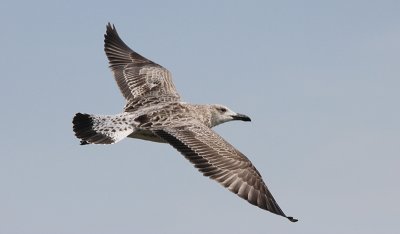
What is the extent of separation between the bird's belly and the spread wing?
30 centimetres

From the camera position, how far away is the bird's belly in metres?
17.4

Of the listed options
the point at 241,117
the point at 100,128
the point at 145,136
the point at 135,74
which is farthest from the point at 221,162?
the point at 135,74

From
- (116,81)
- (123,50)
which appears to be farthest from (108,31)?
(116,81)

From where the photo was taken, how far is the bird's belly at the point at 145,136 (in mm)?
17406

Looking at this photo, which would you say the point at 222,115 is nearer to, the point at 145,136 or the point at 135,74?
the point at 145,136

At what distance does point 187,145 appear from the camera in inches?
647

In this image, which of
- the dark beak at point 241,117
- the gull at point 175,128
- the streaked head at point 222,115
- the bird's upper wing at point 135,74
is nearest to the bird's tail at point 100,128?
the gull at point 175,128

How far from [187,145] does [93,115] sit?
2426mm

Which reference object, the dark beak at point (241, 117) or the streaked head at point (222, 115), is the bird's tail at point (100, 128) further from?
the dark beak at point (241, 117)

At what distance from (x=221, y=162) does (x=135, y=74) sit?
6.11m

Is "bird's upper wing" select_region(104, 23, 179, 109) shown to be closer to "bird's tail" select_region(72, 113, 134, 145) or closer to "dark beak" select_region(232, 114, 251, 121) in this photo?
"dark beak" select_region(232, 114, 251, 121)

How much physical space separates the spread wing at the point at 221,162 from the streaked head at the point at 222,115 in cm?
191

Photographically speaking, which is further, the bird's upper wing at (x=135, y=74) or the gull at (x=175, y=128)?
the bird's upper wing at (x=135, y=74)

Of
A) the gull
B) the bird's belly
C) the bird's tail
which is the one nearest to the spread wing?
the gull
